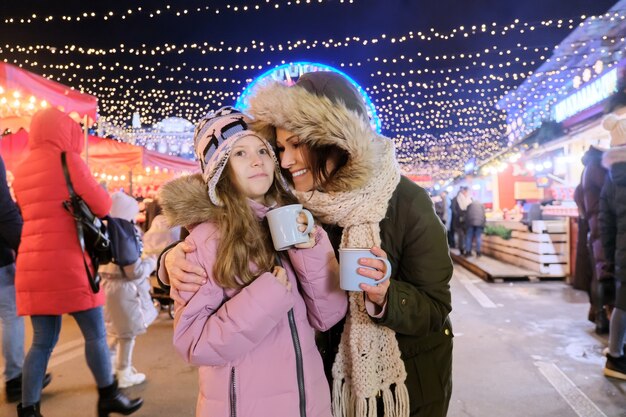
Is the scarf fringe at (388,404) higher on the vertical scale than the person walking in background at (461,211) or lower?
lower

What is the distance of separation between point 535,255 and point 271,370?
8.16m

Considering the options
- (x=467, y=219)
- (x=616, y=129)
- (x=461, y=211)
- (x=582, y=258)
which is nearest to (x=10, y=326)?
(x=616, y=129)

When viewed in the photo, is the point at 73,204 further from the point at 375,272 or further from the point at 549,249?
the point at 549,249

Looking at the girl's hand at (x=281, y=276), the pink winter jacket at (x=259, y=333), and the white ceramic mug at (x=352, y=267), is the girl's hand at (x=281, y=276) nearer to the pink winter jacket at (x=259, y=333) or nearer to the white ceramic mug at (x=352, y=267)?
the pink winter jacket at (x=259, y=333)

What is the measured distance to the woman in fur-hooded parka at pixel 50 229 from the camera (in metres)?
2.85

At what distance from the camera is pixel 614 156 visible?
11.4 feet

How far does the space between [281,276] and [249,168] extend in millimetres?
474

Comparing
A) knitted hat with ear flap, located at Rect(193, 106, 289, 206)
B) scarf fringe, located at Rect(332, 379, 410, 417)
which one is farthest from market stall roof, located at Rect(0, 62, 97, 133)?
scarf fringe, located at Rect(332, 379, 410, 417)

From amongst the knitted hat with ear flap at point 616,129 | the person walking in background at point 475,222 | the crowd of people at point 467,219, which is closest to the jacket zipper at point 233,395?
the knitted hat with ear flap at point 616,129

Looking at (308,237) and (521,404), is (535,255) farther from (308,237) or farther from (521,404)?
(308,237)

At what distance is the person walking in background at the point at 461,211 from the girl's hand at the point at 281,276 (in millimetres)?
11010

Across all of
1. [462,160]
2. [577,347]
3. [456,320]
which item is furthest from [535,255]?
[462,160]

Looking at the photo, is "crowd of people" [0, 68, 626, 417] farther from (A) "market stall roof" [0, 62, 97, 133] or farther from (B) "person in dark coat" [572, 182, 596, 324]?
(A) "market stall roof" [0, 62, 97, 133]

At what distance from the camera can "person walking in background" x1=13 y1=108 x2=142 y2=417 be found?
9.34 feet
